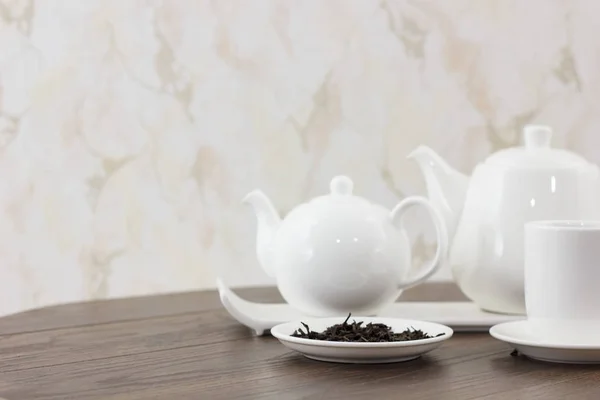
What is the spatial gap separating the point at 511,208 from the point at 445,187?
0.44ft

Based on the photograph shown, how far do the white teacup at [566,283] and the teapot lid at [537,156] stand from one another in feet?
0.77

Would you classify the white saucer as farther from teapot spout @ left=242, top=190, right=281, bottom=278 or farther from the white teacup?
teapot spout @ left=242, top=190, right=281, bottom=278

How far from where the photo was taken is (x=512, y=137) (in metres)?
2.20

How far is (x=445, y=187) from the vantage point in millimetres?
1187

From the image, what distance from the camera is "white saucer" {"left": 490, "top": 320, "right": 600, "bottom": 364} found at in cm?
80

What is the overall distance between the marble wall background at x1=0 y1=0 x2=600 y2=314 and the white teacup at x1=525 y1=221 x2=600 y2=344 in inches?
50.7

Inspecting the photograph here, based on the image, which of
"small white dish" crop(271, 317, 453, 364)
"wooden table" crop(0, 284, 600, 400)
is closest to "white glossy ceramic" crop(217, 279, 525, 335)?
"wooden table" crop(0, 284, 600, 400)

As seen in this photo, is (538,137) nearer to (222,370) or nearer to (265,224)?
(265,224)

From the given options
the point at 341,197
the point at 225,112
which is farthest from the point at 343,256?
the point at 225,112

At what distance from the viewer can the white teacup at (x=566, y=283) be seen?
829mm

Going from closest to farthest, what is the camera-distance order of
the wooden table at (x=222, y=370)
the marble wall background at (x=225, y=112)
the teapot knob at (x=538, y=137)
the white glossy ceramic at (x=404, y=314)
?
the wooden table at (x=222, y=370)
the white glossy ceramic at (x=404, y=314)
the teapot knob at (x=538, y=137)
the marble wall background at (x=225, y=112)

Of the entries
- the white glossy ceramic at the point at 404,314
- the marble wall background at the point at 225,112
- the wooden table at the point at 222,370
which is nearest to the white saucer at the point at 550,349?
the wooden table at the point at 222,370

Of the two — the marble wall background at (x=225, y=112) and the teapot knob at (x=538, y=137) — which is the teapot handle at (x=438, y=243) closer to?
the teapot knob at (x=538, y=137)

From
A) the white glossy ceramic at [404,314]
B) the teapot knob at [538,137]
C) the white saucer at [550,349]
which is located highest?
the teapot knob at [538,137]
